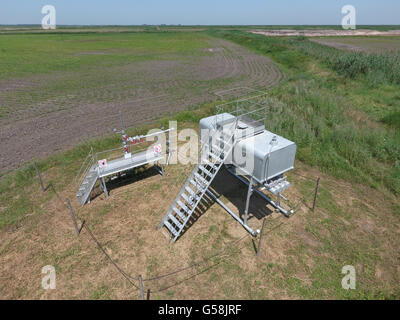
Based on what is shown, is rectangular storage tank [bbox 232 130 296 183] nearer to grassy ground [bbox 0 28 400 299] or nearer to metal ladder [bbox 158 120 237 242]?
metal ladder [bbox 158 120 237 242]

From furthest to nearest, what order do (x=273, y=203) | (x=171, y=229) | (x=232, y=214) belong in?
(x=273, y=203) → (x=232, y=214) → (x=171, y=229)

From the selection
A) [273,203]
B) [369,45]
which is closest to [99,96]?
[273,203]

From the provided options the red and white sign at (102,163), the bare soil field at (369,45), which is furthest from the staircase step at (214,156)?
the bare soil field at (369,45)

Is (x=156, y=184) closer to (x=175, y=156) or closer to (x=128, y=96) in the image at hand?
(x=175, y=156)

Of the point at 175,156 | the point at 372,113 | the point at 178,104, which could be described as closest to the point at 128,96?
the point at 178,104

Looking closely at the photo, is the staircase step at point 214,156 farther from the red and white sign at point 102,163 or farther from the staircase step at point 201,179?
the red and white sign at point 102,163

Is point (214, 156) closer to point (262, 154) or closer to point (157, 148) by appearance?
point (262, 154)
